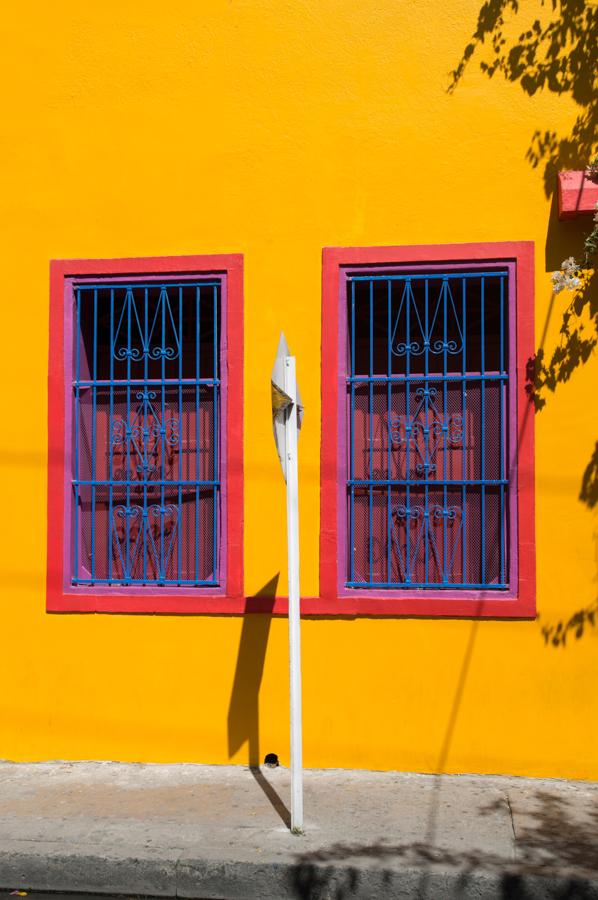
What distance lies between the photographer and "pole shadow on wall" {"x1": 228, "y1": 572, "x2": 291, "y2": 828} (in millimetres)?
6297

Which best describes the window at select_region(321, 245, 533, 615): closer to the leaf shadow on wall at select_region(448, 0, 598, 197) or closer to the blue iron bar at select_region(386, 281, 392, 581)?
the blue iron bar at select_region(386, 281, 392, 581)

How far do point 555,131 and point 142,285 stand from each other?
7.92 ft

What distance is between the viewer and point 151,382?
6.55m

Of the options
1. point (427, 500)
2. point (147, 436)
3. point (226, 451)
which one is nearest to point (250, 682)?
point (226, 451)

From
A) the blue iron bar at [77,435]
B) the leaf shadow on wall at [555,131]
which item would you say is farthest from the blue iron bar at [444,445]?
the blue iron bar at [77,435]

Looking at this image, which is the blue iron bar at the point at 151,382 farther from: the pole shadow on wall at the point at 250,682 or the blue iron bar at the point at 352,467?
the pole shadow on wall at the point at 250,682

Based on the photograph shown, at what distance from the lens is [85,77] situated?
21.6 ft

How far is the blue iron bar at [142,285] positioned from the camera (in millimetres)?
6491

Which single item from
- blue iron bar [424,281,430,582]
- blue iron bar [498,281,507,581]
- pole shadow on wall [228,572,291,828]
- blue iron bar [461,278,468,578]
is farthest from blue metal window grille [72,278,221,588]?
blue iron bar [498,281,507,581]

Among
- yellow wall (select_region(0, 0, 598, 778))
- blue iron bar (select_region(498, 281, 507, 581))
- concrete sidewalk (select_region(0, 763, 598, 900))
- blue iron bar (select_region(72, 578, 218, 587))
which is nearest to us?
concrete sidewalk (select_region(0, 763, 598, 900))

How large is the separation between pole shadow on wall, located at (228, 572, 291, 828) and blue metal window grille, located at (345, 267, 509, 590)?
1.68 feet

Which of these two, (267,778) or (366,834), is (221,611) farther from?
(366,834)

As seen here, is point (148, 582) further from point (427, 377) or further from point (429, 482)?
point (427, 377)

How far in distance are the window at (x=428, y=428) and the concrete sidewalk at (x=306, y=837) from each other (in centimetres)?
105
